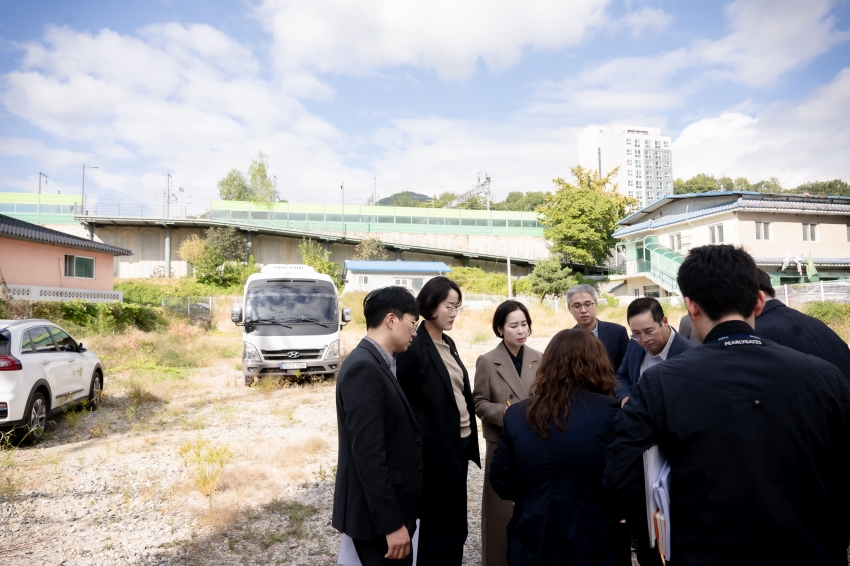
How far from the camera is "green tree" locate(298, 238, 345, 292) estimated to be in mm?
44062

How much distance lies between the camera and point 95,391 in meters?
9.72

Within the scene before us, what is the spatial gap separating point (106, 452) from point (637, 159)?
118932 mm

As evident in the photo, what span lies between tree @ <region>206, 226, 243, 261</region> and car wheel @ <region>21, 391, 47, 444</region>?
3876cm

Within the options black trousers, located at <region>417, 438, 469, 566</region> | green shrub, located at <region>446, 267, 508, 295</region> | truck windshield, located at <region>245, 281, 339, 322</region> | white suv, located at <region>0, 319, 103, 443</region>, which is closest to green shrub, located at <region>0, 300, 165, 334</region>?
truck windshield, located at <region>245, 281, 339, 322</region>

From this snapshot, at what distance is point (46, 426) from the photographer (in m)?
8.23

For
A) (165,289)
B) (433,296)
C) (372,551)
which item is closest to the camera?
(372,551)

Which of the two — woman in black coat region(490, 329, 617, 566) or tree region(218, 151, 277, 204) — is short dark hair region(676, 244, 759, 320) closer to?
woman in black coat region(490, 329, 617, 566)

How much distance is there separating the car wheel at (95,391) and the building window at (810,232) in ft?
109

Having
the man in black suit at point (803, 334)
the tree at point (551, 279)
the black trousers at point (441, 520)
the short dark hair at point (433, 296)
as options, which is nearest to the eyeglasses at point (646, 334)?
the man in black suit at point (803, 334)

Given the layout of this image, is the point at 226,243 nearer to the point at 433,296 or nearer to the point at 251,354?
the point at 251,354

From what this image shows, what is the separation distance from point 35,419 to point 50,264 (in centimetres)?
2094

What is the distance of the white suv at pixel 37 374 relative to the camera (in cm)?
674

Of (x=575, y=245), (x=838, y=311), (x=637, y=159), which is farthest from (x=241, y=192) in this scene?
(x=637, y=159)

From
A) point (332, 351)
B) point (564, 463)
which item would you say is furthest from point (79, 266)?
point (564, 463)
